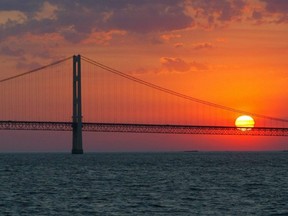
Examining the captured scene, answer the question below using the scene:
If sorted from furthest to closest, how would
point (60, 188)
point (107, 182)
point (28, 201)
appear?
point (107, 182) < point (60, 188) < point (28, 201)

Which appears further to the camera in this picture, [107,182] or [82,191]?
[107,182]

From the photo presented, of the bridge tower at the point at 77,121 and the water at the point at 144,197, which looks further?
the bridge tower at the point at 77,121

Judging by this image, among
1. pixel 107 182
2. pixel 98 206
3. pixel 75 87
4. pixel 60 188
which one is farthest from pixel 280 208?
pixel 75 87

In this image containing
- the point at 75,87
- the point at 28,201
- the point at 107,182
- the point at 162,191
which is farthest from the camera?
the point at 75,87

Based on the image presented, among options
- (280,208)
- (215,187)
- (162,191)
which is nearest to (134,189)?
(162,191)

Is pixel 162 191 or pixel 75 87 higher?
pixel 75 87

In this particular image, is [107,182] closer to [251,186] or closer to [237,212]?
[251,186]

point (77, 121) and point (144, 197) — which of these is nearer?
point (144, 197)

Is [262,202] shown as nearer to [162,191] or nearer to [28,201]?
[162,191]

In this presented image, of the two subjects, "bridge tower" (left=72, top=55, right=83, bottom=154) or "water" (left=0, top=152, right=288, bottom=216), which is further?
"bridge tower" (left=72, top=55, right=83, bottom=154)
